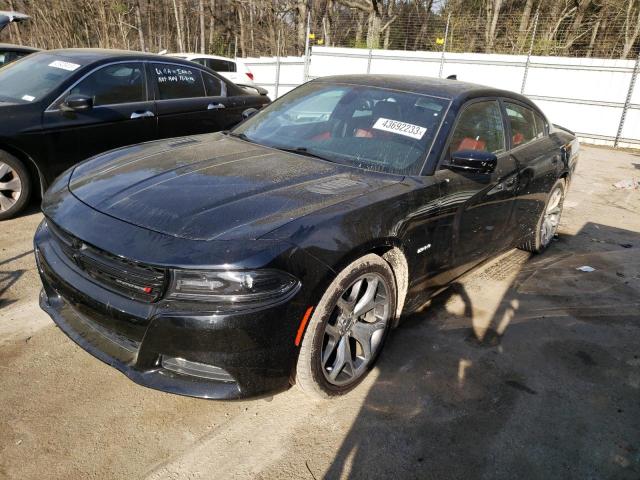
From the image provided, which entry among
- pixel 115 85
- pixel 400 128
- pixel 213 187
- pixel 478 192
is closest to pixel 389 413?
pixel 213 187

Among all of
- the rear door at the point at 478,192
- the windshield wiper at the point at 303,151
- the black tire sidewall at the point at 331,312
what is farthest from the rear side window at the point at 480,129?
the black tire sidewall at the point at 331,312

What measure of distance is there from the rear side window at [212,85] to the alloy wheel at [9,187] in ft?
7.97

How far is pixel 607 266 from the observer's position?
182 inches

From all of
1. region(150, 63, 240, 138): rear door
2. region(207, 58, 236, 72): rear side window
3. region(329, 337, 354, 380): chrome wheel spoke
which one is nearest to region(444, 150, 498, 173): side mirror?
region(329, 337, 354, 380): chrome wheel spoke

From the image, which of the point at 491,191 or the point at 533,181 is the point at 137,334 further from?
the point at 533,181

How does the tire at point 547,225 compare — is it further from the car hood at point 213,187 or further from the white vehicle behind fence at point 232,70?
the white vehicle behind fence at point 232,70

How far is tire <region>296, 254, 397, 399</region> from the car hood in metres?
0.39

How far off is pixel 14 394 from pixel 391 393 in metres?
1.90

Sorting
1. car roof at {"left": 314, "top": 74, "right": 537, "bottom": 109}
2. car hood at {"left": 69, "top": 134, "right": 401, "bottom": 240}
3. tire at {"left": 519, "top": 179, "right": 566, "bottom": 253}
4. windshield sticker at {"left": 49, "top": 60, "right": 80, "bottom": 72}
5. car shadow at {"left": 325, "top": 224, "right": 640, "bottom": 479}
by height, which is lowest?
car shadow at {"left": 325, "top": 224, "right": 640, "bottom": 479}

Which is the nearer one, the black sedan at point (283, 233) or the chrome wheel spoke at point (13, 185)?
the black sedan at point (283, 233)

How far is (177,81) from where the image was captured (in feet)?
18.6

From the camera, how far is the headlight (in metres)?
1.94

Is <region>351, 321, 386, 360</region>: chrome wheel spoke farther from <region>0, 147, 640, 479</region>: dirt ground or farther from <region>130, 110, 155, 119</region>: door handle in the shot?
<region>130, 110, 155, 119</region>: door handle

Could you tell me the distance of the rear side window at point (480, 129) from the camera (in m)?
3.14
